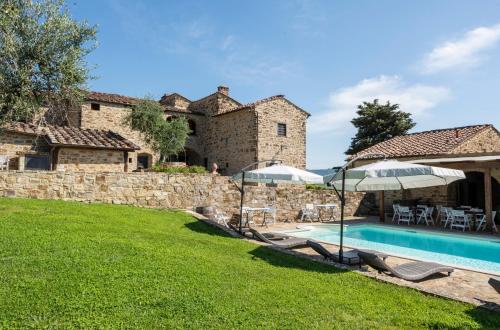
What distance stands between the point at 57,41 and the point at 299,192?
12.0 meters

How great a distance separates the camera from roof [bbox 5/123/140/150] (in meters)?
16.7

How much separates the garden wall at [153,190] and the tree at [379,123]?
20.9 meters

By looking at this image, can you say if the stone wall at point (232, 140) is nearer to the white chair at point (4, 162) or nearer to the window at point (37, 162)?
the window at point (37, 162)

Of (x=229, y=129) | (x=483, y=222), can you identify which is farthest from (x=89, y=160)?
(x=483, y=222)

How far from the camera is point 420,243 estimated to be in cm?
1298

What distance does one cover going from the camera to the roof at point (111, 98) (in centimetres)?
2597

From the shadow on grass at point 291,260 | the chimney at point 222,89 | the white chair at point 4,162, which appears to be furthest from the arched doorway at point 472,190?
the white chair at point 4,162

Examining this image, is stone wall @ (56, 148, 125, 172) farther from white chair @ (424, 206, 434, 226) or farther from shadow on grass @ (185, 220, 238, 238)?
white chair @ (424, 206, 434, 226)

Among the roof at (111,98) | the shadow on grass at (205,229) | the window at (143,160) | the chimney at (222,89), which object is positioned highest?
the chimney at (222,89)

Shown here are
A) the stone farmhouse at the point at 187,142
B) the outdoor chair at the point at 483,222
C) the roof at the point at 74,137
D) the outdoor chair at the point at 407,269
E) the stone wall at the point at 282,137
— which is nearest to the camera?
the outdoor chair at the point at 407,269

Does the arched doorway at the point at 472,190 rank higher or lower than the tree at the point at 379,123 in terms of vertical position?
lower

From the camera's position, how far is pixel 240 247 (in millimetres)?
8633

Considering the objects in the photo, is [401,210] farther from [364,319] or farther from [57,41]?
[57,41]

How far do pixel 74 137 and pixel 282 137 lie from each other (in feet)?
49.0
